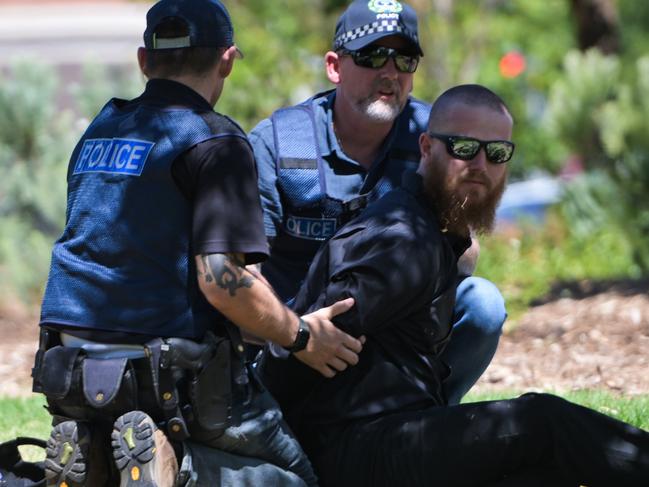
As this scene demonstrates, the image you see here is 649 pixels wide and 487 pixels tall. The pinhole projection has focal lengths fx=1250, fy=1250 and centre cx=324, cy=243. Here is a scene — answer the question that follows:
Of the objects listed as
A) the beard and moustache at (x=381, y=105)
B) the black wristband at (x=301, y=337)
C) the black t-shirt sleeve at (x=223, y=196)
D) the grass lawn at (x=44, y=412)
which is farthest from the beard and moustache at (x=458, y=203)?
the grass lawn at (x=44, y=412)

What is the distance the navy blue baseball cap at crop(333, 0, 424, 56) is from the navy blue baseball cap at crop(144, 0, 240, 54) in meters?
1.22

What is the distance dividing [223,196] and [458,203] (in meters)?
0.86

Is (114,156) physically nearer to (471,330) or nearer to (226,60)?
(226,60)

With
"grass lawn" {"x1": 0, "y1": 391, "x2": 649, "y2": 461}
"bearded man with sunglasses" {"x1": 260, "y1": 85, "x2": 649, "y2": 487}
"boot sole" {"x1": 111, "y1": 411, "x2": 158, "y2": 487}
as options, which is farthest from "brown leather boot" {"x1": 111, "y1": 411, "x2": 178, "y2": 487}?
"grass lawn" {"x1": 0, "y1": 391, "x2": 649, "y2": 461}

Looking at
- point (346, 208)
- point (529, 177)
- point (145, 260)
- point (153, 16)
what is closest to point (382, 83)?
point (346, 208)

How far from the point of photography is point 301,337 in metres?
3.66

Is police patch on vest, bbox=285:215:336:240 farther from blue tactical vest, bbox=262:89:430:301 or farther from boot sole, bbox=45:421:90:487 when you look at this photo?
boot sole, bbox=45:421:90:487

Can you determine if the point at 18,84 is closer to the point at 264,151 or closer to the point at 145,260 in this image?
the point at 264,151

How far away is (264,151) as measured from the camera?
480 centimetres

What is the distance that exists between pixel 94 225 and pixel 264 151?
1364 millimetres

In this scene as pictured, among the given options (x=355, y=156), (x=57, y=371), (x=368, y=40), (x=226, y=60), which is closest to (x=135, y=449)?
(x=57, y=371)

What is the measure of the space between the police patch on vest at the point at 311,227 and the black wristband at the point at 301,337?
107 cm

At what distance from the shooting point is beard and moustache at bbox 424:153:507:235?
12.9 feet

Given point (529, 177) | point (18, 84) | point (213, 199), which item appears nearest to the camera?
point (213, 199)
